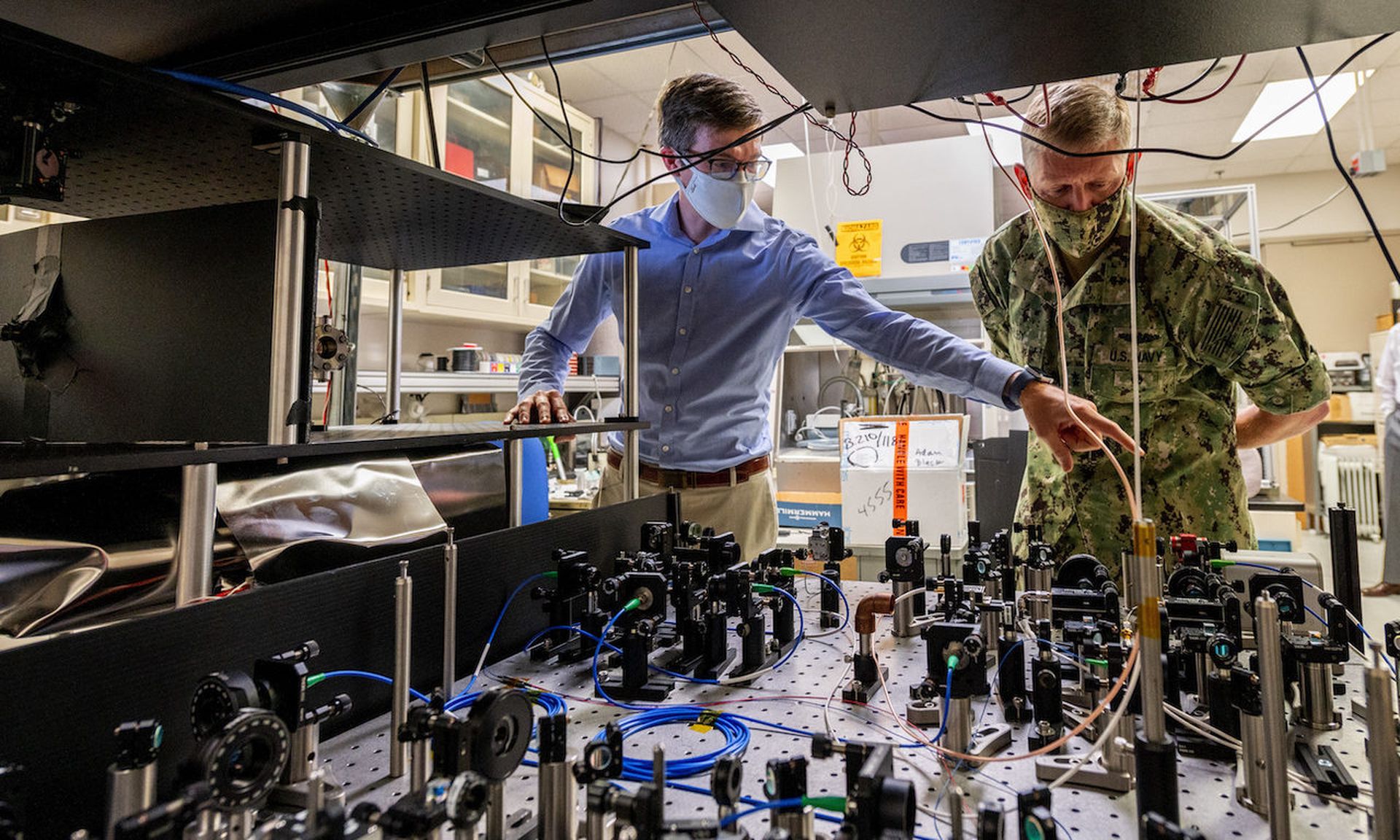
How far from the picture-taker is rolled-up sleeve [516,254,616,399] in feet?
5.67

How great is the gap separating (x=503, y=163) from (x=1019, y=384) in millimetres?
2670

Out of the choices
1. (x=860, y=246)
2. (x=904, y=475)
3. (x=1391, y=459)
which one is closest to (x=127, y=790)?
(x=904, y=475)

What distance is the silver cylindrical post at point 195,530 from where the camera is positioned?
2.20ft

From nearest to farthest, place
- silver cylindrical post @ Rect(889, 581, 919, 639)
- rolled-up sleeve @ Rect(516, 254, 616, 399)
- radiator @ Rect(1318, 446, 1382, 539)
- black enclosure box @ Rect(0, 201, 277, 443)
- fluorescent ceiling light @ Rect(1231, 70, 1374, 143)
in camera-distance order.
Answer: black enclosure box @ Rect(0, 201, 277, 443) < silver cylindrical post @ Rect(889, 581, 919, 639) < rolled-up sleeve @ Rect(516, 254, 616, 399) < fluorescent ceiling light @ Rect(1231, 70, 1374, 143) < radiator @ Rect(1318, 446, 1382, 539)

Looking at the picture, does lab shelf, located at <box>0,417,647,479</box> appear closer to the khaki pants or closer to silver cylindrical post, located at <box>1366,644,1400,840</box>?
the khaki pants

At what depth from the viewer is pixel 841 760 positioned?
0.69 metres

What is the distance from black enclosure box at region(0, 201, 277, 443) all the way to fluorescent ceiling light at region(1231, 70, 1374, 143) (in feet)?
16.1

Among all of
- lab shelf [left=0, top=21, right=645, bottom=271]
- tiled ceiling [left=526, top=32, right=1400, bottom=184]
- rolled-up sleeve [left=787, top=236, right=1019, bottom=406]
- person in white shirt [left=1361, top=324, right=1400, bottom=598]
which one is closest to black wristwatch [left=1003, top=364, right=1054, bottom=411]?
rolled-up sleeve [left=787, top=236, right=1019, bottom=406]

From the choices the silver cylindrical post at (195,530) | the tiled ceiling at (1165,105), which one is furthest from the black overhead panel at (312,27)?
the tiled ceiling at (1165,105)

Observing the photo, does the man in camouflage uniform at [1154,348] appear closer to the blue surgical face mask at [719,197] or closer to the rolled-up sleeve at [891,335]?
the rolled-up sleeve at [891,335]

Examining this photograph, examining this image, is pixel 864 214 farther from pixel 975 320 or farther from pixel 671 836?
pixel 671 836

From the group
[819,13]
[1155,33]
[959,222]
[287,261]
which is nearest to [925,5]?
[819,13]

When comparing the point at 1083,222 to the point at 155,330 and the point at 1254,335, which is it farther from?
the point at 155,330

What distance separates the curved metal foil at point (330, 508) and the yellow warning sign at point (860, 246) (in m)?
2.22
